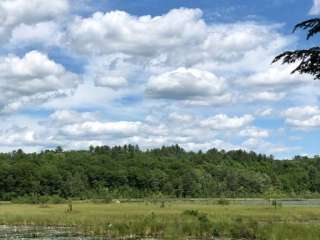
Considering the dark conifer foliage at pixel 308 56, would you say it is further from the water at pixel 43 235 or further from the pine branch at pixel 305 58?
the water at pixel 43 235

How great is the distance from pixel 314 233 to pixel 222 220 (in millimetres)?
15705

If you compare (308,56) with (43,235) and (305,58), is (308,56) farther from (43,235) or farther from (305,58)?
(43,235)

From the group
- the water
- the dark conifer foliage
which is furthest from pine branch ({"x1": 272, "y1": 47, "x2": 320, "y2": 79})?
the water

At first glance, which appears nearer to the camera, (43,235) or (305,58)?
(305,58)

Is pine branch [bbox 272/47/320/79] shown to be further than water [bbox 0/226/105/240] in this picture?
No

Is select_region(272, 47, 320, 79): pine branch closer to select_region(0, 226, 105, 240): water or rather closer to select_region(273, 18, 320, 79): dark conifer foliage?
select_region(273, 18, 320, 79): dark conifer foliage

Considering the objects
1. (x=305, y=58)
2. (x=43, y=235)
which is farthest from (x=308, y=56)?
(x=43, y=235)

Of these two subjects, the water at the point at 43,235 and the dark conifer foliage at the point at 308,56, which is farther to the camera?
the water at the point at 43,235

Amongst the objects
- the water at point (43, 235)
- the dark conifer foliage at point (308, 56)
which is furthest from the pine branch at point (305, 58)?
the water at point (43, 235)

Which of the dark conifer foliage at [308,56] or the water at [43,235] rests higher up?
the dark conifer foliage at [308,56]

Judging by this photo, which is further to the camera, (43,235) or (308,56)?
(43,235)

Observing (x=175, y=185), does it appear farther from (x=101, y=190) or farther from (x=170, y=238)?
(x=170, y=238)

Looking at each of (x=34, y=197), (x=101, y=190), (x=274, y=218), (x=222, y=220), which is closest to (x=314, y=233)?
(x=222, y=220)

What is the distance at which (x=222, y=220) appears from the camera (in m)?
54.2
